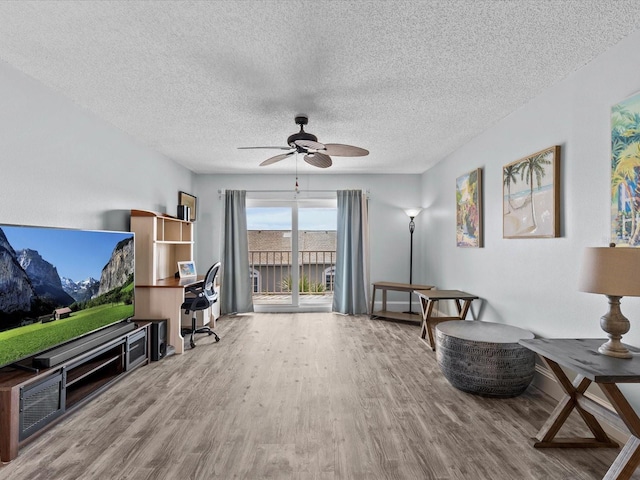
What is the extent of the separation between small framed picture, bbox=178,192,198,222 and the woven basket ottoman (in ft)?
13.7

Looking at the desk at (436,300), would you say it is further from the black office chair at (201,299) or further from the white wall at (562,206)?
the black office chair at (201,299)

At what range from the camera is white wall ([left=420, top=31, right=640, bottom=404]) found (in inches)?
83.9

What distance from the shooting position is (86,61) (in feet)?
7.32

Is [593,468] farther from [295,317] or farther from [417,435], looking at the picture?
[295,317]

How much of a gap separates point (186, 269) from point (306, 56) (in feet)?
11.2

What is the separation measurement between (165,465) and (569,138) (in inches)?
133

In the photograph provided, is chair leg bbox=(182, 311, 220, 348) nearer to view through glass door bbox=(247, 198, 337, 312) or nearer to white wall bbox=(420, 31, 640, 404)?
view through glass door bbox=(247, 198, 337, 312)

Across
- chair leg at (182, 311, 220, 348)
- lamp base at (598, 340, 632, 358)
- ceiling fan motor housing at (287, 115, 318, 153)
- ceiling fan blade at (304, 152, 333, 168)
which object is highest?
ceiling fan motor housing at (287, 115, 318, 153)

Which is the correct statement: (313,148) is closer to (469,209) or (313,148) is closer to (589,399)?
(469,209)

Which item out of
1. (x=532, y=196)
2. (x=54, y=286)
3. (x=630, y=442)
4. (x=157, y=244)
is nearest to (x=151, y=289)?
(x=157, y=244)

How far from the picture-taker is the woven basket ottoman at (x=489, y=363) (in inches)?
102

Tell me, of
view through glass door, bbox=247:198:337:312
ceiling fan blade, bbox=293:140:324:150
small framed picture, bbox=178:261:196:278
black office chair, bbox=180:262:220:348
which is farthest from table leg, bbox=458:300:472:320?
small framed picture, bbox=178:261:196:278

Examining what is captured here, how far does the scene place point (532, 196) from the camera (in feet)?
9.27

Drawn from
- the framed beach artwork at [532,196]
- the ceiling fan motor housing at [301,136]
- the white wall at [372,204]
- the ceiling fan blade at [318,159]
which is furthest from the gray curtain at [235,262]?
the framed beach artwork at [532,196]
